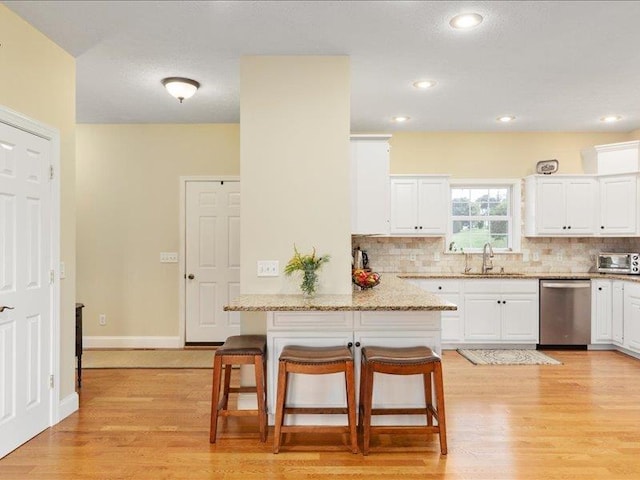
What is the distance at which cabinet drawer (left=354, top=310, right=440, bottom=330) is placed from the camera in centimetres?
289

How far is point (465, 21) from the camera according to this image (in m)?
2.79

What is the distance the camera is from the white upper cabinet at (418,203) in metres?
5.39

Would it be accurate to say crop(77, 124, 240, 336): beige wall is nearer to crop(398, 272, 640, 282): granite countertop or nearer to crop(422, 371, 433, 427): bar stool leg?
crop(398, 272, 640, 282): granite countertop

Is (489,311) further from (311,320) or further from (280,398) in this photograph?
(280,398)

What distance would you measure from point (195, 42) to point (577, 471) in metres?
3.63

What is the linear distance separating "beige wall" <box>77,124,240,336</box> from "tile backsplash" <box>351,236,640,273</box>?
2.18 m

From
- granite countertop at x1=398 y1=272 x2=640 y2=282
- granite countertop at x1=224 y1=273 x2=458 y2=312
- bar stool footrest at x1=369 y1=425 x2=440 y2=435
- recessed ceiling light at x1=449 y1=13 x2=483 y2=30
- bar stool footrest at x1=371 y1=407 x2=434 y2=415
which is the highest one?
recessed ceiling light at x1=449 y1=13 x2=483 y2=30

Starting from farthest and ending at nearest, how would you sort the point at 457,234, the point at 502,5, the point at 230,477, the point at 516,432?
the point at 457,234 → the point at 516,432 → the point at 502,5 → the point at 230,477

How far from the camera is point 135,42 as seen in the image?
3.11 meters

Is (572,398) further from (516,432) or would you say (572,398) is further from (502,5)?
(502,5)

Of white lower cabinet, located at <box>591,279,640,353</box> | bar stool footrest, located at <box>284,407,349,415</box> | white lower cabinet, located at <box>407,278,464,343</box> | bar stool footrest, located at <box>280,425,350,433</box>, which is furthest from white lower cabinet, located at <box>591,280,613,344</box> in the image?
bar stool footrest, located at <box>280,425,350,433</box>

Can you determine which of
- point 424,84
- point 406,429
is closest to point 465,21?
point 424,84

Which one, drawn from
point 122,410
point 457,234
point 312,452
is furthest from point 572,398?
point 122,410

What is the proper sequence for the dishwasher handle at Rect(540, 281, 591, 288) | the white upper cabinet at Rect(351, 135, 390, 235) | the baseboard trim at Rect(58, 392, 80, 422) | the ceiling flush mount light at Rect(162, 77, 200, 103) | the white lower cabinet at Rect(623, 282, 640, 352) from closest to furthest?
the baseboard trim at Rect(58, 392, 80, 422)
the white upper cabinet at Rect(351, 135, 390, 235)
the ceiling flush mount light at Rect(162, 77, 200, 103)
the white lower cabinet at Rect(623, 282, 640, 352)
the dishwasher handle at Rect(540, 281, 591, 288)
